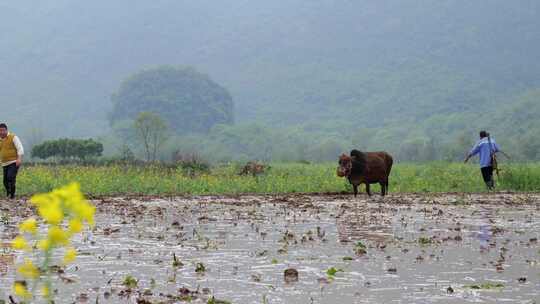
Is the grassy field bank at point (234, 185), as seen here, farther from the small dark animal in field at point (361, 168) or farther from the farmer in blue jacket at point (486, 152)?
the small dark animal in field at point (361, 168)

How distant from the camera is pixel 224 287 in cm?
773

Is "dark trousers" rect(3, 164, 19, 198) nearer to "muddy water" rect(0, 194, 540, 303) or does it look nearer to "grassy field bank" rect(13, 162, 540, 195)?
"grassy field bank" rect(13, 162, 540, 195)

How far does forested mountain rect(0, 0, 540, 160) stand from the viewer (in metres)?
122

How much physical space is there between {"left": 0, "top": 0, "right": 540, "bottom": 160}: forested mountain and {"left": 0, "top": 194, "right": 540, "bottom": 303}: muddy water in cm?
8590

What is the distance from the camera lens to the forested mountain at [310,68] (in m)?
122

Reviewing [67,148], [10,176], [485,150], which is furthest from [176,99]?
[10,176]

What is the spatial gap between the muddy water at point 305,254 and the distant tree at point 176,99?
119 meters

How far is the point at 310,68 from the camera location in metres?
162

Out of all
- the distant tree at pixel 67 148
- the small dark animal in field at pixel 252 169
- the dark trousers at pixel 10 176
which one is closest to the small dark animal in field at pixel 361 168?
the dark trousers at pixel 10 176

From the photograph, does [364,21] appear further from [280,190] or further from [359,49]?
[280,190]


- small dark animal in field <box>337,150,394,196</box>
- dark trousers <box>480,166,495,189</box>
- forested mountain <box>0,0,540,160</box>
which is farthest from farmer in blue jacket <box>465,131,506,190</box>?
forested mountain <box>0,0,540,160</box>

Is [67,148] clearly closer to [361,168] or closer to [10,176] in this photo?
[10,176]

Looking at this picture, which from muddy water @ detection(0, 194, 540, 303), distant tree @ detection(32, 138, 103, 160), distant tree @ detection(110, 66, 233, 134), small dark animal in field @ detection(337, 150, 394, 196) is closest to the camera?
muddy water @ detection(0, 194, 540, 303)

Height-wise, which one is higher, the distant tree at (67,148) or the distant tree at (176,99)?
the distant tree at (176,99)
